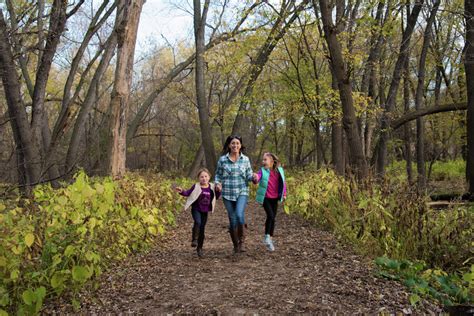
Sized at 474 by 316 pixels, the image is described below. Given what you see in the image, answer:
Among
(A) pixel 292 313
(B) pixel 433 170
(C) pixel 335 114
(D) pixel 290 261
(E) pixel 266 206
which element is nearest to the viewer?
(A) pixel 292 313

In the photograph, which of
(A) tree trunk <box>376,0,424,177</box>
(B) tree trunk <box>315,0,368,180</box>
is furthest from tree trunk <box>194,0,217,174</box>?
(B) tree trunk <box>315,0,368,180</box>

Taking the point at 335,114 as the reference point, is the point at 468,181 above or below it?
below

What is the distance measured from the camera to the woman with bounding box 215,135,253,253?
5.77 metres

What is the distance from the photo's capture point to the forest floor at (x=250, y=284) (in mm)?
4023

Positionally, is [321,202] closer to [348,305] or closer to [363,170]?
[363,170]

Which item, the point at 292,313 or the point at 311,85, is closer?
the point at 292,313

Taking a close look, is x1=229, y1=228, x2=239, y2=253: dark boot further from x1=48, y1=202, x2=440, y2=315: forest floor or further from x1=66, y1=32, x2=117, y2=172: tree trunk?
x1=66, y1=32, x2=117, y2=172: tree trunk

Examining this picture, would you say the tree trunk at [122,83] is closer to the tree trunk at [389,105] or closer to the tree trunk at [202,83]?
the tree trunk at [202,83]

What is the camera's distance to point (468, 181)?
35.9 ft


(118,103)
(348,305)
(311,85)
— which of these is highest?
(311,85)

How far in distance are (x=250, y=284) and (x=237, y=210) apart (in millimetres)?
1289

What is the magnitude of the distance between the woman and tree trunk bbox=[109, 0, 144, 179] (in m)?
3.75

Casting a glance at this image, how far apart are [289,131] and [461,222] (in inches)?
682

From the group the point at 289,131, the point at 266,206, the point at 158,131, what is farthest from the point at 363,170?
the point at 158,131
